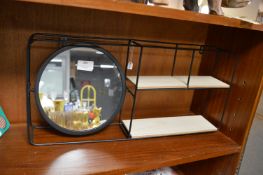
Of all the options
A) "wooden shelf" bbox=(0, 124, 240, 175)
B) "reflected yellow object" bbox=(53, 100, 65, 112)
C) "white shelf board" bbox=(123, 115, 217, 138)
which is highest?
"reflected yellow object" bbox=(53, 100, 65, 112)

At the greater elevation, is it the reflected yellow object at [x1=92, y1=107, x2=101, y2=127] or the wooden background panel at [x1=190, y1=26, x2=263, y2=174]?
the wooden background panel at [x1=190, y1=26, x2=263, y2=174]

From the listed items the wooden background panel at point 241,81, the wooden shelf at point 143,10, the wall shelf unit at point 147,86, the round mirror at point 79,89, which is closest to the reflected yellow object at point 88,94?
the round mirror at point 79,89

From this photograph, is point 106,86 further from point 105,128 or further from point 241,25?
point 241,25

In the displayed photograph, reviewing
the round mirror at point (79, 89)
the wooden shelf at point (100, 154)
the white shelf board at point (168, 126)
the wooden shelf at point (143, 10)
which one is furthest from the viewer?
the white shelf board at point (168, 126)

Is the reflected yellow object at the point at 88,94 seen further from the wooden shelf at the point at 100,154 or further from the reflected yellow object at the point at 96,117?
the wooden shelf at the point at 100,154

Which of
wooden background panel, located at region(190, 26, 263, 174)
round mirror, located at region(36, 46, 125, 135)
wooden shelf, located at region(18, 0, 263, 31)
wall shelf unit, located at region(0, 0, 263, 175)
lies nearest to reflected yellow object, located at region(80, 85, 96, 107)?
round mirror, located at region(36, 46, 125, 135)

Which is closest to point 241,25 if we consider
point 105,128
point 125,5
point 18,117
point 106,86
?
point 125,5

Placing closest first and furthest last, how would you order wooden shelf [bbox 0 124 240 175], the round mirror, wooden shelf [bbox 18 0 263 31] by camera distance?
wooden shelf [bbox 18 0 263 31] < wooden shelf [bbox 0 124 240 175] < the round mirror

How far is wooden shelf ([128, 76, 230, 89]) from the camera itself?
0.92 meters

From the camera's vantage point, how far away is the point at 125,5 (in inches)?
25.4

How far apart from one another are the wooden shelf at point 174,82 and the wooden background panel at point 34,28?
7.8 inches

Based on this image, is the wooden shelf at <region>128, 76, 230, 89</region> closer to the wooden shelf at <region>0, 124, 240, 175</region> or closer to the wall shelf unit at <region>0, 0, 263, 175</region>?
the wall shelf unit at <region>0, 0, 263, 175</region>

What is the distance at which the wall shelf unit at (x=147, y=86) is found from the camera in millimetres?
772

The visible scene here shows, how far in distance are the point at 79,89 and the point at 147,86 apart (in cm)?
28
